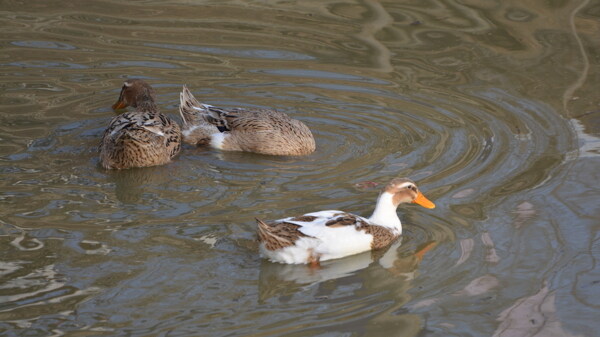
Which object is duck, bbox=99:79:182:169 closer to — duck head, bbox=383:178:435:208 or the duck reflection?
the duck reflection

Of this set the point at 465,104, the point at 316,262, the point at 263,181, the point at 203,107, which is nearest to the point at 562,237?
the point at 316,262

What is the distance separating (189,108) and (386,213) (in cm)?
358

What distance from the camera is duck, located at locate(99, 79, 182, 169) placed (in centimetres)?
956

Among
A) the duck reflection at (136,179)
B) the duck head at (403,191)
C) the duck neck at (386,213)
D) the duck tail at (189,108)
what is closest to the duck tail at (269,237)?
the duck neck at (386,213)

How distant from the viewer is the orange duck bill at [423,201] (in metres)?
8.26

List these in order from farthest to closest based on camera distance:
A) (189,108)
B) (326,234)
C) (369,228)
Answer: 1. (189,108)
2. (369,228)
3. (326,234)

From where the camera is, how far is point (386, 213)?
797 cm

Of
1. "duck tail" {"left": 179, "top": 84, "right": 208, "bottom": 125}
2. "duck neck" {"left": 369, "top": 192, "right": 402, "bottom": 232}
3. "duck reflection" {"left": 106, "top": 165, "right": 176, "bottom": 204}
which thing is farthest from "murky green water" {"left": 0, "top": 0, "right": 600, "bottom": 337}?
"duck tail" {"left": 179, "top": 84, "right": 208, "bottom": 125}

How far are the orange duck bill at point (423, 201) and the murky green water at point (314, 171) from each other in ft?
0.40

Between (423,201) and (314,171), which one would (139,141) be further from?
(423,201)

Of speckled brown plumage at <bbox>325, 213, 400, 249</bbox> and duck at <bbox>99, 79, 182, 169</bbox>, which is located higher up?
duck at <bbox>99, 79, 182, 169</bbox>

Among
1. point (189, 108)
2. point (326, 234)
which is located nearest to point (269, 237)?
point (326, 234)

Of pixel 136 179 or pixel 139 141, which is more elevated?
pixel 139 141

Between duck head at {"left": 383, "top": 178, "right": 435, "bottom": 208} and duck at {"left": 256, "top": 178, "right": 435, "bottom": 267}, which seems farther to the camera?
duck head at {"left": 383, "top": 178, "right": 435, "bottom": 208}
